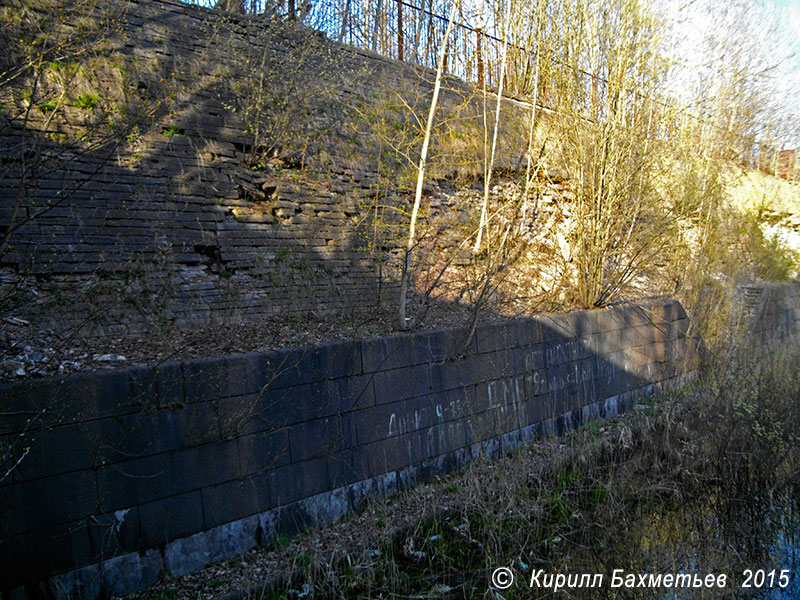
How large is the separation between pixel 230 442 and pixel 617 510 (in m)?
3.63

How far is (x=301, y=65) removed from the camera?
8.23 meters

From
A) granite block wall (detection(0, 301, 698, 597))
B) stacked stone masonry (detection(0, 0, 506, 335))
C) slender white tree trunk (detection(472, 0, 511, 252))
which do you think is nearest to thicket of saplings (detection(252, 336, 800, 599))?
granite block wall (detection(0, 301, 698, 597))

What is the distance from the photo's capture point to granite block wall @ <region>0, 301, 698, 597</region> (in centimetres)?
359

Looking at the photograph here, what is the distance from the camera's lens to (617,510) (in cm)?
568

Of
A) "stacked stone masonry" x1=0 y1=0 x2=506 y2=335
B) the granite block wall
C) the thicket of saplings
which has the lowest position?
the thicket of saplings

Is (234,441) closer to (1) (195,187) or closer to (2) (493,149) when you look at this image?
(1) (195,187)

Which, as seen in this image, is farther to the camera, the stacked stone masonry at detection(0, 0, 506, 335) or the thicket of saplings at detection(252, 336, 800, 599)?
the stacked stone masonry at detection(0, 0, 506, 335)

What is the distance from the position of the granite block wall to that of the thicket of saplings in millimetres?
537

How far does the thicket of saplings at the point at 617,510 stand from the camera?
458cm

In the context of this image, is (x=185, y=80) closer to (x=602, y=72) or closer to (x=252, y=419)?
(x=252, y=419)

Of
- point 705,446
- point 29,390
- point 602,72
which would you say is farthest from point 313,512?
point 602,72

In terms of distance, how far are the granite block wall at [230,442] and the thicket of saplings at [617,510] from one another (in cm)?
54

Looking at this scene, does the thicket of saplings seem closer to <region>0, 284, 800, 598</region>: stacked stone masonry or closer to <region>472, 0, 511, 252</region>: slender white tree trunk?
<region>0, 284, 800, 598</region>: stacked stone masonry

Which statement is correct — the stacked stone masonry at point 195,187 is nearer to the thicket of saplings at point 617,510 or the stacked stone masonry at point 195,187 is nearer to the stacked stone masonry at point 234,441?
the stacked stone masonry at point 234,441
